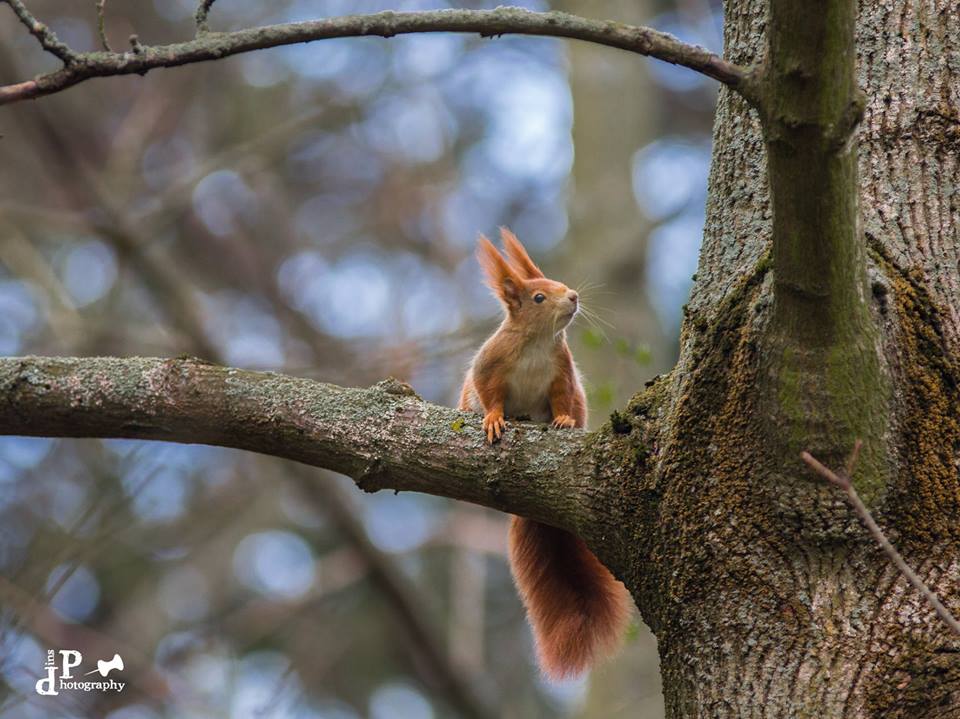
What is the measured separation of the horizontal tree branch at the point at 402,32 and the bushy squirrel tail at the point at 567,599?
4.73 feet

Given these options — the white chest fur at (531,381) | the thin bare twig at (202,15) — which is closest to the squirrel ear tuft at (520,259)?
the white chest fur at (531,381)

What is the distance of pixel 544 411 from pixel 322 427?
1.32 meters

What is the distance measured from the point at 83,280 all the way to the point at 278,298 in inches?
112

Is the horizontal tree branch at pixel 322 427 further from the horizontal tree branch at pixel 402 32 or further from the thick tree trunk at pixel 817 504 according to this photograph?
the horizontal tree branch at pixel 402 32

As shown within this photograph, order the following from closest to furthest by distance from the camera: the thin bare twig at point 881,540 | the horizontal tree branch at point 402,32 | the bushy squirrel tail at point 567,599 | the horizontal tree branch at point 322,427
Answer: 1. the thin bare twig at point 881,540
2. the horizontal tree branch at point 402,32
3. the horizontal tree branch at point 322,427
4. the bushy squirrel tail at point 567,599

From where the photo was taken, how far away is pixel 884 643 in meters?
1.82

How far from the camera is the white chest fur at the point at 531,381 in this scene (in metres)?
3.38

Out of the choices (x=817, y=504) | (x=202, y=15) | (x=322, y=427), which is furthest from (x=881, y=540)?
(x=202, y=15)

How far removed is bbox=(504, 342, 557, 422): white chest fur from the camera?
338 centimetres

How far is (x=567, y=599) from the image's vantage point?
9.01ft

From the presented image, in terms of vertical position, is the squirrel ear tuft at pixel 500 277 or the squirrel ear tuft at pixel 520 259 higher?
the squirrel ear tuft at pixel 520 259

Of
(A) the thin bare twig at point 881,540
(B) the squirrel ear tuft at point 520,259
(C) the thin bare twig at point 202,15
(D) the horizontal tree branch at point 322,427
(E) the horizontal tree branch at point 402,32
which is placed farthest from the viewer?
(B) the squirrel ear tuft at point 520,259

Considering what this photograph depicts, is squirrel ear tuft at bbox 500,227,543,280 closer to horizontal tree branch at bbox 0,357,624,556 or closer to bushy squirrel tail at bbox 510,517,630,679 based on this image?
bushy squirrel tail at bbox 510,517,630,679

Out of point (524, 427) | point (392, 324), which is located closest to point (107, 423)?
point (524, 427)
